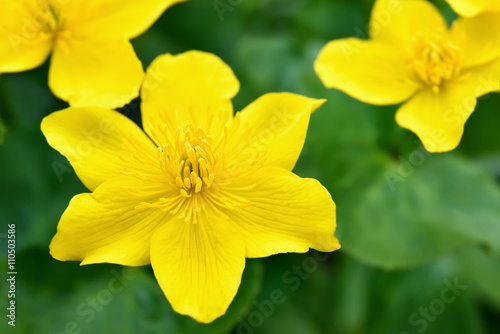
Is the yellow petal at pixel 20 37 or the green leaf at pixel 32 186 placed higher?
the yellow petal at pixel 20 37

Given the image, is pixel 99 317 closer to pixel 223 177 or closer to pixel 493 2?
pixel 223 177

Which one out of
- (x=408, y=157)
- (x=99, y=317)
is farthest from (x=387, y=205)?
(x=99, y=317)

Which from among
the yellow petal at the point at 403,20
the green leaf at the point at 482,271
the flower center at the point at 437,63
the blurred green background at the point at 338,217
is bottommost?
the green leaf at the point at 482,271

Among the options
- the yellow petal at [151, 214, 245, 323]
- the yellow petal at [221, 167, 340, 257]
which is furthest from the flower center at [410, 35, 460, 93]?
the yellow petal at [151, 214, 245, 323]

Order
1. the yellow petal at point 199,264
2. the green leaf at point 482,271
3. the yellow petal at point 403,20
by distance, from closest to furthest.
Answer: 1. the yellow petal at point 199,264
2. the yellow petal at point 403,20
3. the green leaf at point 482,271

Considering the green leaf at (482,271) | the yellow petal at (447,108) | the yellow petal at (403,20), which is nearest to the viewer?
the yellow petal at (447,108)

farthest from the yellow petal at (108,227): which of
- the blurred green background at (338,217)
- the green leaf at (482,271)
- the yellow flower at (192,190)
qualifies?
the green leaf at (482,271)

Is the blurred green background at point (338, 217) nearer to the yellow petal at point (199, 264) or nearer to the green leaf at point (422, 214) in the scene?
the green leaf at point (422, 214)

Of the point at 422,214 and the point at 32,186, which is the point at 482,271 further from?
the point at 32,186
